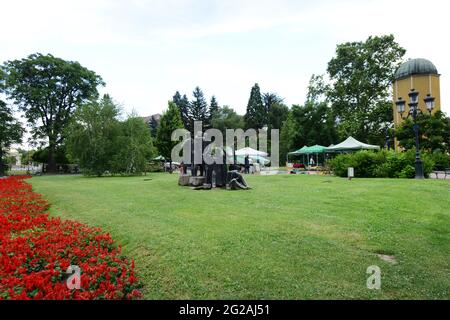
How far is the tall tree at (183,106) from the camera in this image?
6241 cm

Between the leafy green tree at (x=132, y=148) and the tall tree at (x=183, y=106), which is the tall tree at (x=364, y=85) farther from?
the tall tree at (x=183, y=106)

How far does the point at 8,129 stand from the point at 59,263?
34.7m

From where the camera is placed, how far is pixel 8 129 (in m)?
31.1

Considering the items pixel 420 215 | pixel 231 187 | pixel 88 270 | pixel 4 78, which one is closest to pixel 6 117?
pixel 4 78

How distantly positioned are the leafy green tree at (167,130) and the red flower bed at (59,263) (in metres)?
35.9

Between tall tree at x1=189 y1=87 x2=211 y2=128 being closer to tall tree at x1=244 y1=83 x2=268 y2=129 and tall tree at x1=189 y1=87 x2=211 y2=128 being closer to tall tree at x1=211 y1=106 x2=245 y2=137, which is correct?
tall tree at x1=211 y1=106 x2=245 y2=137

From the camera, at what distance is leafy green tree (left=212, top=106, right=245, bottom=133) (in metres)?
56.7

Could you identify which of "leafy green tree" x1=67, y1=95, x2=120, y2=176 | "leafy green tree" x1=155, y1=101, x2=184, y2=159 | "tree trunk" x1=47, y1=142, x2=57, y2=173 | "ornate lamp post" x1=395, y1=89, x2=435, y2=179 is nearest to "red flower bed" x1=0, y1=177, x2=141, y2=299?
"ornate lamp post" x1=395, y1=89, x2=435, y2=179

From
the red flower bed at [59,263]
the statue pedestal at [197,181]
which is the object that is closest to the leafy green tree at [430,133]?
the statue pedestal at [197,181]

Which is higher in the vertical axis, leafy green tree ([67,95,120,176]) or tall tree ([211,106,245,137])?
tall tree ([211,106,245,137])

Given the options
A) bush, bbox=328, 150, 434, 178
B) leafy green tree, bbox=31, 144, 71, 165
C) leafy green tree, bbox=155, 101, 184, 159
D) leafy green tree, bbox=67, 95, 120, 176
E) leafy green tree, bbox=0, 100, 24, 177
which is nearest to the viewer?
bush, bbox=328, 150, 434, 178

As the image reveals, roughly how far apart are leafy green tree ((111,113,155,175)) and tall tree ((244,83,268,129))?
34041mm

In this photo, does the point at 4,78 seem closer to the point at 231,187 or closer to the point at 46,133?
the point at 46,133
